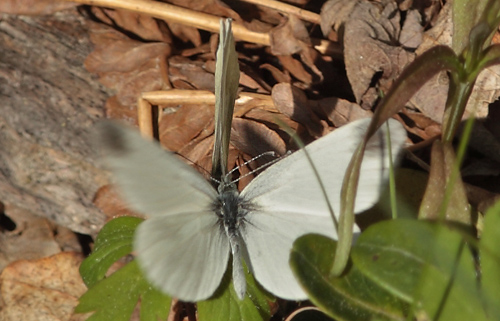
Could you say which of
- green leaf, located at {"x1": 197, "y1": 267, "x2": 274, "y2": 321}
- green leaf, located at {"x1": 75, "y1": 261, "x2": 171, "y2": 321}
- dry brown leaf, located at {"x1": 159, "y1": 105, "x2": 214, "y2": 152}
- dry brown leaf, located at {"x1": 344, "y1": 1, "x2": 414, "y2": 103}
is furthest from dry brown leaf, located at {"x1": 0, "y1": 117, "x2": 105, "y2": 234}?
dry brown leaf, located at {"x1": 344, "y1": 1, "x2": 414, "y2": 103}

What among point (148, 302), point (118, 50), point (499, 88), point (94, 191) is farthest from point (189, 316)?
point (499, 88)

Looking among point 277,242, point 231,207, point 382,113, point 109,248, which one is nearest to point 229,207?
point 231,207

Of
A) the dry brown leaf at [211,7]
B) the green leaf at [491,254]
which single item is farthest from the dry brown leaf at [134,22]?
the green leaf at [491,254]

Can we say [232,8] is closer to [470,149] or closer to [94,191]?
[94,191]

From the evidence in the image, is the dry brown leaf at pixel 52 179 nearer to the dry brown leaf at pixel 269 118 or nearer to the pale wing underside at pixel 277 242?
the dry brown leaf at pixel 269 118

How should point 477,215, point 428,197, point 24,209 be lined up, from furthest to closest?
1. point 24,209
2. point 477,215
3. point 428,197

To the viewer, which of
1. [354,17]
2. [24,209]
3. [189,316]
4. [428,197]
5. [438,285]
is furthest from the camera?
[24,209]

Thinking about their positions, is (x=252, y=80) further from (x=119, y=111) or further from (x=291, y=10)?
(x=119, y=111)
